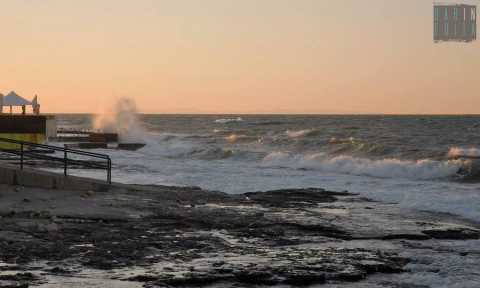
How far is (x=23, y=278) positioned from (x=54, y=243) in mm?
2420

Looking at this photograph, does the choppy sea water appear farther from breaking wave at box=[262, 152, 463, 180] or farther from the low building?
the low building

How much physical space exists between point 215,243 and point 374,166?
1061 inches

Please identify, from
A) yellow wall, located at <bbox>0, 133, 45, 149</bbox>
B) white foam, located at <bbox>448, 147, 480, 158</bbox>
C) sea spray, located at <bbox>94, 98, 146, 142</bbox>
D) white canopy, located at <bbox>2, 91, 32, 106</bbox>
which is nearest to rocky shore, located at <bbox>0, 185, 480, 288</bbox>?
yellow wall, located at <bbox>0, 133, 45, 149</bbox>

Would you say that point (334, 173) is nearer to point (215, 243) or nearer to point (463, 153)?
point (463, 153)

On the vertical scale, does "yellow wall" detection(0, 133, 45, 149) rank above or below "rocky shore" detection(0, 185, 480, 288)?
above

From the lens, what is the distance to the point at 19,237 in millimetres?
11758

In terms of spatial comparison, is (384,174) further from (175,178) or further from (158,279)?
(158,279)

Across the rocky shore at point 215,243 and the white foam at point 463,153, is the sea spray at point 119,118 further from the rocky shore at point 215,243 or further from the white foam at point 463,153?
the rocky shore at point 215,243

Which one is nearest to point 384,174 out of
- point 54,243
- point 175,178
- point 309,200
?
point 175,178

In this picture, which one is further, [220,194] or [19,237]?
[220,194]

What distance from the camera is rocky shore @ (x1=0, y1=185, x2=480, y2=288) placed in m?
9.74

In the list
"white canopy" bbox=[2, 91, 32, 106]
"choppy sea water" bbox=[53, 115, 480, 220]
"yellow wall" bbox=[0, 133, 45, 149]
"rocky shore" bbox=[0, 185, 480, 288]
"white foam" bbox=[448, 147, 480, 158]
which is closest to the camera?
Result: "rocky shore" bbox=[0, 185, 480, 288]

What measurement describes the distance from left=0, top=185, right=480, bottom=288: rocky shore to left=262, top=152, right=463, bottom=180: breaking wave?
1699 centimetres

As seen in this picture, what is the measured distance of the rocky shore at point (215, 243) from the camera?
9.74 meters
